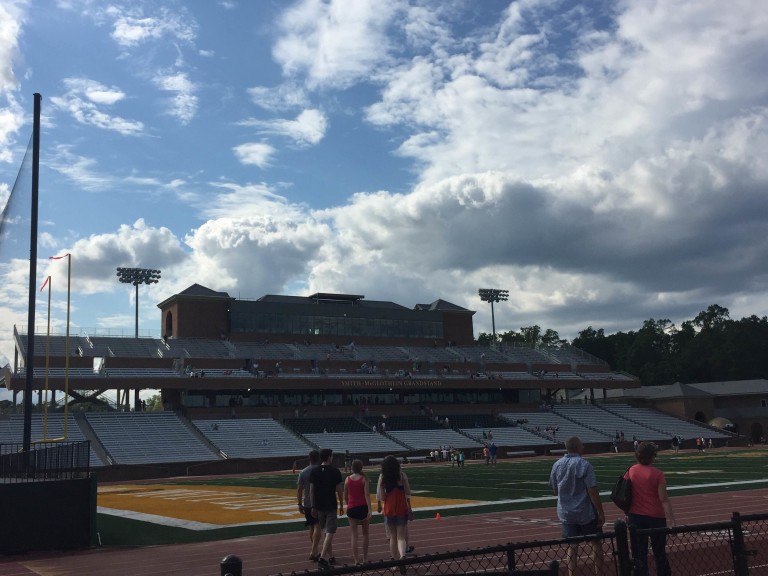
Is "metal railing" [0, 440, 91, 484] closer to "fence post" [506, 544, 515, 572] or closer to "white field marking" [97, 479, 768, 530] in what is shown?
"white field marking" [97, 479, 768, 530]

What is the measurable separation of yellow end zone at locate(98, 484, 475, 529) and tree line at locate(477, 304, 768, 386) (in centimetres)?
9242

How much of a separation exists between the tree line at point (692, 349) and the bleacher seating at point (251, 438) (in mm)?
67135

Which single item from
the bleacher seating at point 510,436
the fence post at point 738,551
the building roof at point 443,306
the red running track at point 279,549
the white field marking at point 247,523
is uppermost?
the building roof at point 443,306

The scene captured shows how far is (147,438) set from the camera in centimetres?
5150

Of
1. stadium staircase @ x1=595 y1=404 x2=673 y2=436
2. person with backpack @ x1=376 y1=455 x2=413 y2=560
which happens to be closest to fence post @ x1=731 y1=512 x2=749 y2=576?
person with backpack @ x1=376 y1=455 x2=413 y2=560

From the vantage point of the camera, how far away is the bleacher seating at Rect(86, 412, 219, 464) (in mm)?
48219

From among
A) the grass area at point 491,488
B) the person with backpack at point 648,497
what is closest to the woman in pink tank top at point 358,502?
the person with backpack at point 648,497

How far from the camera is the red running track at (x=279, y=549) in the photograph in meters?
12.5

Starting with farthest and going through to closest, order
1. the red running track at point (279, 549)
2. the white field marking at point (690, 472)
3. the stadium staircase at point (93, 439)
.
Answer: the stadium staircase at point (93, 439) < the white field marking at point (690, 472) < the red running track at point (279, 549)

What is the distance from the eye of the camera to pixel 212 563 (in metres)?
12.8

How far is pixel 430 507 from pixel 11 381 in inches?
1658

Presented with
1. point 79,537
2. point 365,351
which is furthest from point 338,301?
point 79,537

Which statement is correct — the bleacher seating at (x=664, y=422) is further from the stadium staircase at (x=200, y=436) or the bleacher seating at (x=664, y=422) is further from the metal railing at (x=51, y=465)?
the metal railing at (x=51, y=465)

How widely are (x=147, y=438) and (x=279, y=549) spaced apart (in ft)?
132
